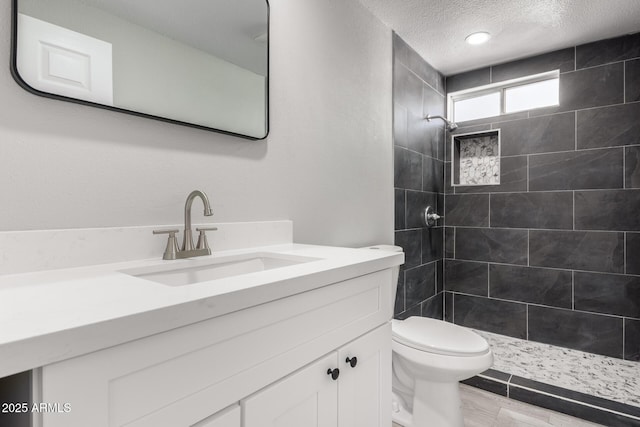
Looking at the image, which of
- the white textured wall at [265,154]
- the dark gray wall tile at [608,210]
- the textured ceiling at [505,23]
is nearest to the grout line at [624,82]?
the textured ceiling at [505,23]

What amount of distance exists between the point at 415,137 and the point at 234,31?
5.49 ft

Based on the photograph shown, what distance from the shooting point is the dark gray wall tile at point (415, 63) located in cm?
236

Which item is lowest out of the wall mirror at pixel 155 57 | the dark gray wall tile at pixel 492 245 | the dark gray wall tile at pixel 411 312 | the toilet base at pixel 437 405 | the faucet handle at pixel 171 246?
the toilet base at pixel 437 405

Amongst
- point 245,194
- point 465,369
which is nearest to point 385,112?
point 245,194

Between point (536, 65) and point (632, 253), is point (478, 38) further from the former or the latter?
point (632, 253)

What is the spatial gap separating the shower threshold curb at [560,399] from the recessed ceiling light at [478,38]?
7.30 ft

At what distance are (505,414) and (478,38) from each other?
2.39 meters

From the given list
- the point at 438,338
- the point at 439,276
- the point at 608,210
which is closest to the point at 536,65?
the point at 608,210

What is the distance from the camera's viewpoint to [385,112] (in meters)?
2.24

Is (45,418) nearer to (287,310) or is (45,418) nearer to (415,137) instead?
(287,310)

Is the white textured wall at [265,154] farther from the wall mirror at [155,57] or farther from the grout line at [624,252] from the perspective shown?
the grout line at [624,252]

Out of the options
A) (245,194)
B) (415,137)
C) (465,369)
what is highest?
(415,137)

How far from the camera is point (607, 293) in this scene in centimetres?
238

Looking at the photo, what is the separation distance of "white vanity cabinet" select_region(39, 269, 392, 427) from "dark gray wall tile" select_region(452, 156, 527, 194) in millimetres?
2133
